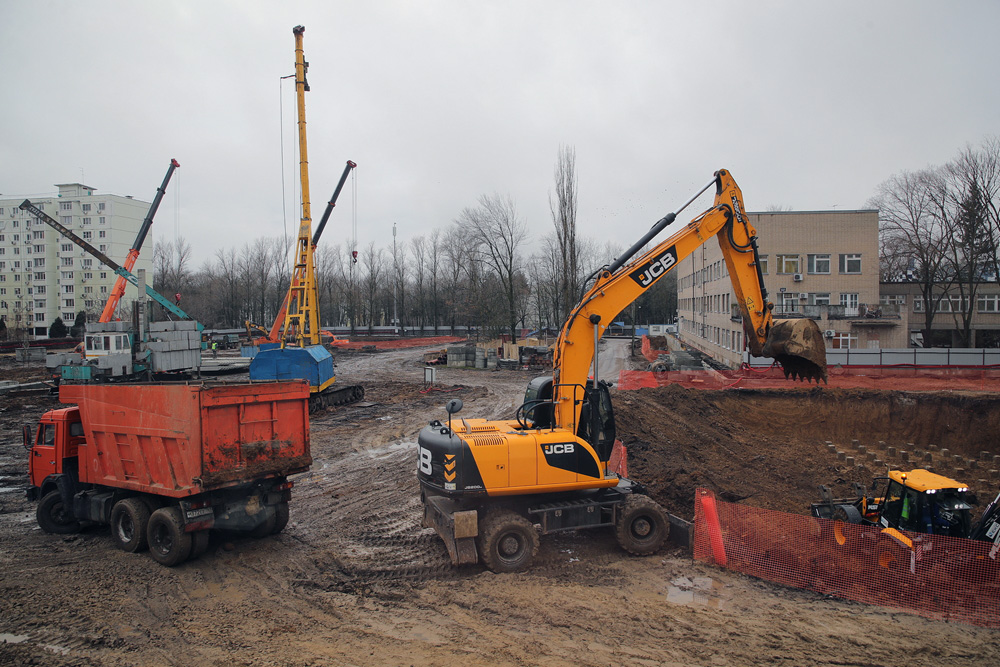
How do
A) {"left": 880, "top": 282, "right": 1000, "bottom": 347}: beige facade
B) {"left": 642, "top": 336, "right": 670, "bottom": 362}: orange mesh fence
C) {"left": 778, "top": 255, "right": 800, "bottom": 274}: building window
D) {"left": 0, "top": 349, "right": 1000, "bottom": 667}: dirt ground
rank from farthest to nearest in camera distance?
{"left": 642, "top": 336, "right": 670, "bottom": 362}: orange mesh fence
{"left": 880, "top": 282, "right": 1000, "bottom": 347}: beige facade
{"left": 778, "top": 255, "right": 800, "bottom": 274}: building window
{"left": 0, "top": 349, "right": 1000, "bottom": 667}: dirt ground

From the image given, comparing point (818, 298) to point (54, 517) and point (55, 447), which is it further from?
point (54, 517)

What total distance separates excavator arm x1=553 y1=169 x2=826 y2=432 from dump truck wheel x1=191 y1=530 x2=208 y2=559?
201 inches

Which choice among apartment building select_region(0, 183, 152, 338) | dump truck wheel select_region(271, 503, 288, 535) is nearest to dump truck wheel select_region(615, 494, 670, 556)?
dump truck wheel select_region(271, 503, 288, 535)

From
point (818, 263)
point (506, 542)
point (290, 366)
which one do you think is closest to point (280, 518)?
point (506, 542)

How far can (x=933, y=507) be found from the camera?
7.21m

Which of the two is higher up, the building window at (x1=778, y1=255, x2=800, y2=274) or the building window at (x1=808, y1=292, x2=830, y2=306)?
the building window at (x1=778, y1=255, x2=800, y2=274)

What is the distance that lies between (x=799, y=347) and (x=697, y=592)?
3902mm

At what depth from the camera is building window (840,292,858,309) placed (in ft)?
102

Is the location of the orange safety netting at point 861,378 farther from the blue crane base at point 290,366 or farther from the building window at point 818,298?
the blue crane base at point 290,366

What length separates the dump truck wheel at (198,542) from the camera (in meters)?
7.67

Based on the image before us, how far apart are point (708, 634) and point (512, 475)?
2871mm

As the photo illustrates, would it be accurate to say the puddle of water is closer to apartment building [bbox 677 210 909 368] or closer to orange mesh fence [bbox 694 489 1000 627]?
orange mesh fence [bbox 694 489 1000 627]

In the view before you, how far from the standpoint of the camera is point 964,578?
21.5 feet

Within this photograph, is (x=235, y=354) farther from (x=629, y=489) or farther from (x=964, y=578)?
(x=964, y=578)
